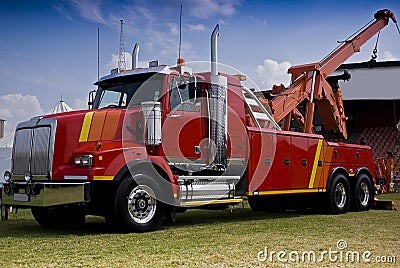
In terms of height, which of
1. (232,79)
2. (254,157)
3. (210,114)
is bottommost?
(254,157)

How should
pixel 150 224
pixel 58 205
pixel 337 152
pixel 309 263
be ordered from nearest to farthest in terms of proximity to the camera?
1. pixel 309 263
2. pixel 58 205
3. pixel 150 224
4. pixel 337 152

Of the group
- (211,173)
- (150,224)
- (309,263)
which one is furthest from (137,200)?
(309,263)

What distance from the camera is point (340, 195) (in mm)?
13203

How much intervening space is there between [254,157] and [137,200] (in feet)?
8.96

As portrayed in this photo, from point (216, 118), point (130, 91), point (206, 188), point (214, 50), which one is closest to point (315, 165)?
point (216, 118)

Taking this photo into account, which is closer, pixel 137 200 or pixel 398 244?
pixel 398 244

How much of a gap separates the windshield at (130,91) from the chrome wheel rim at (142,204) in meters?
1.55

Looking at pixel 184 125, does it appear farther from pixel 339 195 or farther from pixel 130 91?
pixel 339 195

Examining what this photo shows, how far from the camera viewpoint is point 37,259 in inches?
258

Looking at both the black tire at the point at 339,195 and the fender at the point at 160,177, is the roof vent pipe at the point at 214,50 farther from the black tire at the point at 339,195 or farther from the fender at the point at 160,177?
the black tire at the point at 339,195

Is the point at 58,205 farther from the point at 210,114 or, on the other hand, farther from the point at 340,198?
the point at 340,198

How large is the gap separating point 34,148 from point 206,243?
11.2ft

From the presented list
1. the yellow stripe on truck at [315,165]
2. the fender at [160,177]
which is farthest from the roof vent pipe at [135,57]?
the yellow stripe on truck at [315,165]

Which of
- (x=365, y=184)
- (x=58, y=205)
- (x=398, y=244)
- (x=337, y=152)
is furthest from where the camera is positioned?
(x=365, y=184)
